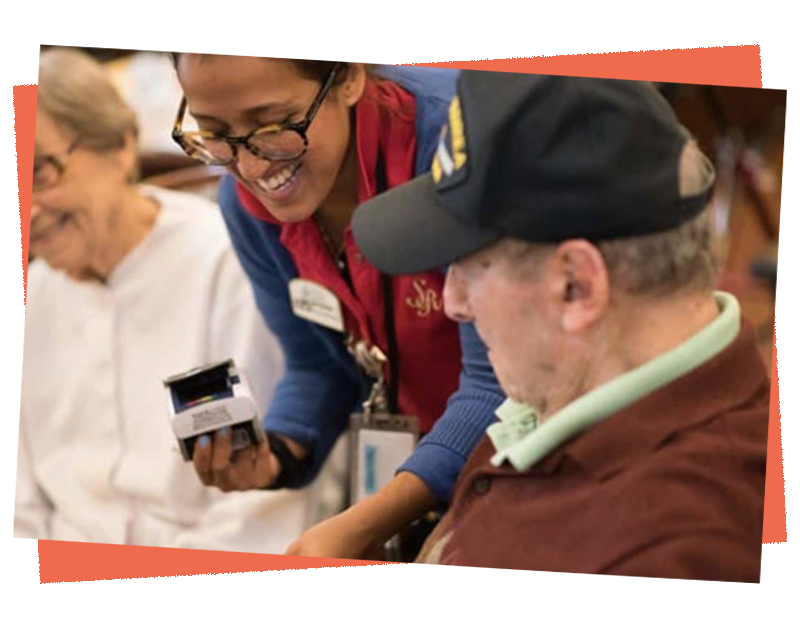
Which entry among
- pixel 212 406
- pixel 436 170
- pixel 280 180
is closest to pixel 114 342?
pixel 212 406

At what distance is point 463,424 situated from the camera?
51.3 inches

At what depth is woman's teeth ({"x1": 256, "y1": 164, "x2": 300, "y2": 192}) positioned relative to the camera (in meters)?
1.30

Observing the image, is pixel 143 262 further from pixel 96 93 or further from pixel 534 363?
pixel 534 363

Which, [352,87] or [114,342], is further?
[114,342]

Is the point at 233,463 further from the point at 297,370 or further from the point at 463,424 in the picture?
the point at 463,424

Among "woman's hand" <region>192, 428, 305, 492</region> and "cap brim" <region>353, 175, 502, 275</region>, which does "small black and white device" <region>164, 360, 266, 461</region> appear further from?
"cap brim" <region>353, 175, 502, 275</region>

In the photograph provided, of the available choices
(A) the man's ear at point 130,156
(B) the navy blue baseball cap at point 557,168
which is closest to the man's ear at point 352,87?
(B) the navy blue baseball cap at point 557,168

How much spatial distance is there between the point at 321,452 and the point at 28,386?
1.41 feet

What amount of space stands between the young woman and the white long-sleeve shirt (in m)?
0.10

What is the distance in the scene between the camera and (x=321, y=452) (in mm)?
1447

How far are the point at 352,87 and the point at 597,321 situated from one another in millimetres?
427

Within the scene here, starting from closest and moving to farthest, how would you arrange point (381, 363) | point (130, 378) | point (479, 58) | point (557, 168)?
point (557, 168) → point (479, 58) → point (381, 363) → point (130, 378)

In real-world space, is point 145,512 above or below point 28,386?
below

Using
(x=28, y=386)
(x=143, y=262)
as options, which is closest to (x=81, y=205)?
(x=143, y=262)
